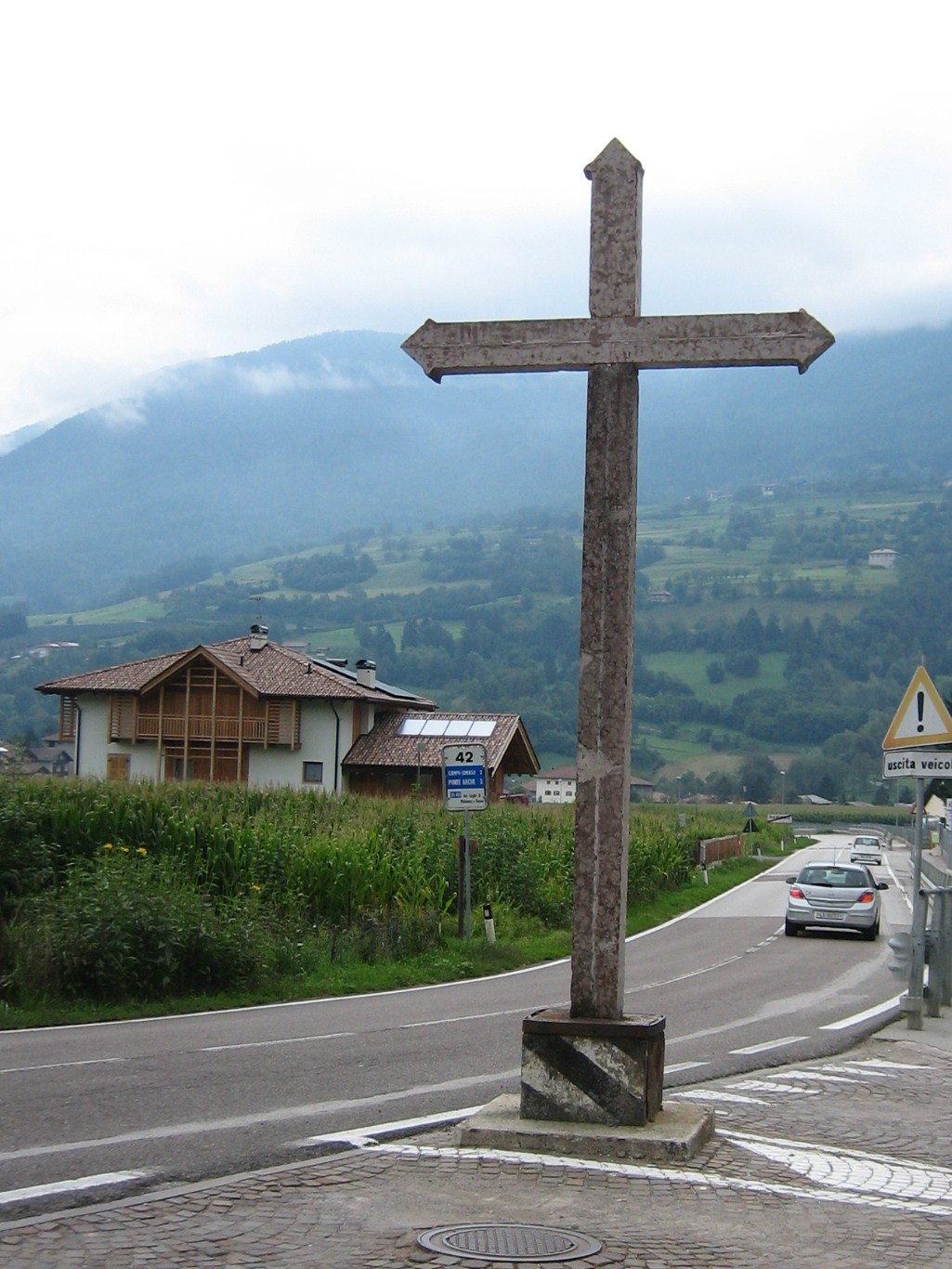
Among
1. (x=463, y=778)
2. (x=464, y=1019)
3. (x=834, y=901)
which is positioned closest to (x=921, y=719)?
(x=464, y=1019)

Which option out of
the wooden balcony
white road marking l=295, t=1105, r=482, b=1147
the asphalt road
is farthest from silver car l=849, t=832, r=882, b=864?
white road marking l=295, t=1105, r=482, b=1147

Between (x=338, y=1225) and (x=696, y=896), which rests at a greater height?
(x=338, y=1225)

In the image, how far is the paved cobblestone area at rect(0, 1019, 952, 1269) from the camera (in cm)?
573

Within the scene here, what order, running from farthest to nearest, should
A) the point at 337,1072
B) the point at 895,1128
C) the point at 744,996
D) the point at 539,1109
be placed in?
the point at 744,996 < the point at 337,1072 < the point at 895,1128 < the point at 539,1109

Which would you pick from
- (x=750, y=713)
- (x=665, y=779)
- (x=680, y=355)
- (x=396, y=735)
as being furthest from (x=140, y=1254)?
(x=750, y=713)

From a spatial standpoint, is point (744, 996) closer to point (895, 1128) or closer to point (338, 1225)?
Result: point (895, 1128)

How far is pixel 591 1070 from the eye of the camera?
747cm

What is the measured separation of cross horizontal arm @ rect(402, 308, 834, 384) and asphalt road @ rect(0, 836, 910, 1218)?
14.0 feet

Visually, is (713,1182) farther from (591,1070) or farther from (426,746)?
(426,746)

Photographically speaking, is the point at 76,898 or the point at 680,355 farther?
the point at 76,898

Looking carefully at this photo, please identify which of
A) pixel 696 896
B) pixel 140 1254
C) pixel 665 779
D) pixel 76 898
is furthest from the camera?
pixel 665 779

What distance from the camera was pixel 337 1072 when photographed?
428 inches

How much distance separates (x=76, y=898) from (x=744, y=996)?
777cm

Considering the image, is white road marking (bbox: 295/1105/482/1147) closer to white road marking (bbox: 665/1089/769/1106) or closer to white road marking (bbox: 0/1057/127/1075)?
white road marking (bbox: 665/1089/769/1106)
